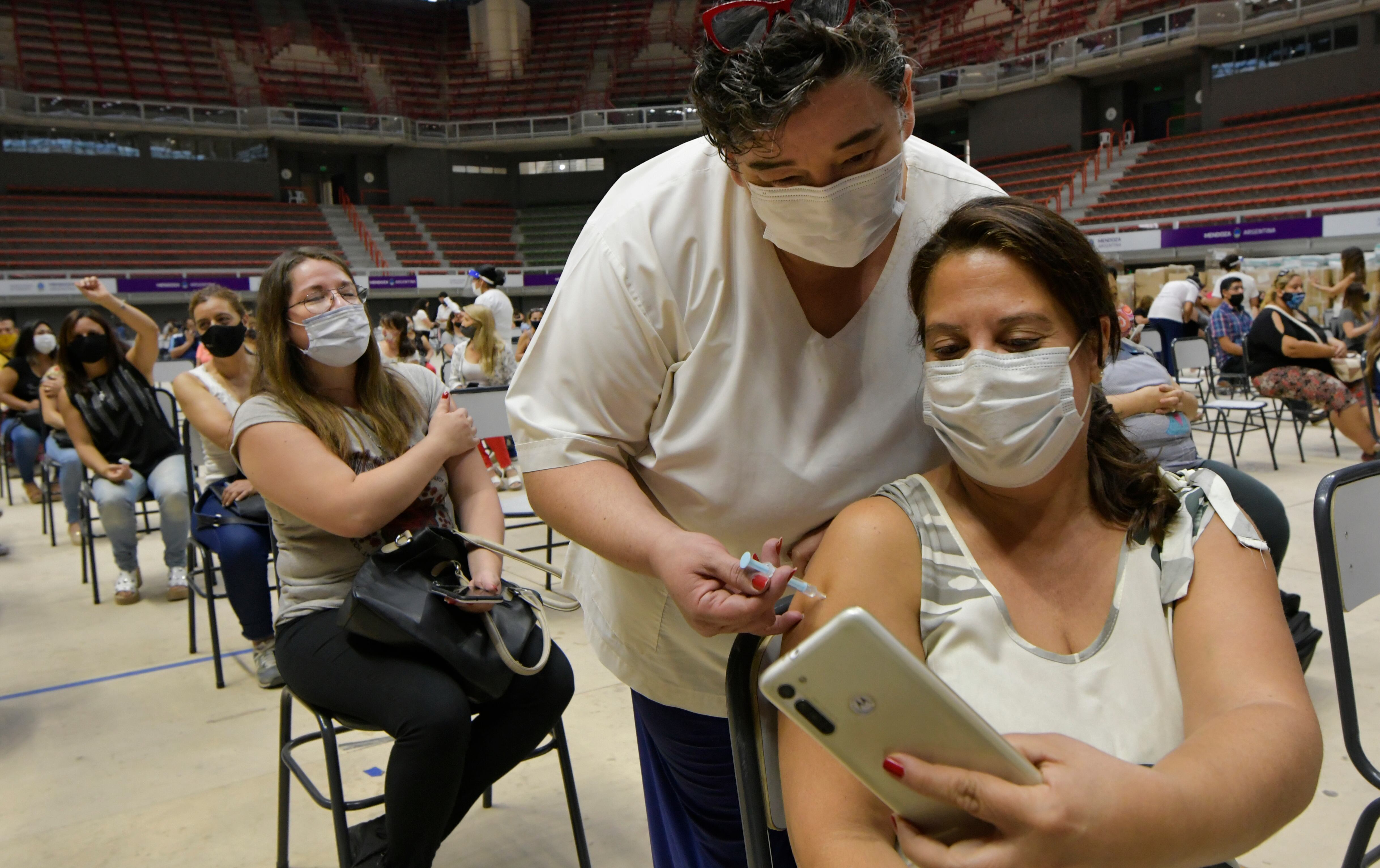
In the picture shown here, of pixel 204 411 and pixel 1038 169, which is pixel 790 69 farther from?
pixel 1038 169

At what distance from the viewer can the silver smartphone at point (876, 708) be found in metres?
0.61

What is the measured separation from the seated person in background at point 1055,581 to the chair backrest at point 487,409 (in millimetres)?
2881

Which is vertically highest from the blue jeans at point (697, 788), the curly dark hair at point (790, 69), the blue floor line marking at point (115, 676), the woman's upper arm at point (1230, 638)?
the curly dark hair at point (790, 69)

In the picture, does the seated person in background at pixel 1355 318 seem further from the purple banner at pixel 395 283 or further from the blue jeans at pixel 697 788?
the purple banner at pixel 395 283

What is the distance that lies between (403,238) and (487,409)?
1913 centimetres

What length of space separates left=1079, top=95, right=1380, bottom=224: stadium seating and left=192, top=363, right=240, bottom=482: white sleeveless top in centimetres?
1477

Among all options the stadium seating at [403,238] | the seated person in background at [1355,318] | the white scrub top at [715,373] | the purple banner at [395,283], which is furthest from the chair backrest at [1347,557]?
the stadium seating at [403,238]

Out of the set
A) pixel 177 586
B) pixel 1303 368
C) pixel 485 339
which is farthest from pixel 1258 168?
pixel 177 586

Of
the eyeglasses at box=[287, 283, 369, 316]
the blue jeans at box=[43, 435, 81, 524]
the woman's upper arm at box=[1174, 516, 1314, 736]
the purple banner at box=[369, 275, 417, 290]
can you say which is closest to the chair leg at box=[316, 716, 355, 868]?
the eyeglasses at box=[287, 283, 369, 316]

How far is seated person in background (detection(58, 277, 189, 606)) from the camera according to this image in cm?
390

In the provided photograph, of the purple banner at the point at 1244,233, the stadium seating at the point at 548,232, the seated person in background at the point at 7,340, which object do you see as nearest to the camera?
the seated person in background at the point at 7,340

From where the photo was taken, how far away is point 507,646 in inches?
65.6

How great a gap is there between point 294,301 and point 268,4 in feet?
81.6

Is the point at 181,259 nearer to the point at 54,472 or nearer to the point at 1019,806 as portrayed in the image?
the point at 54,472
